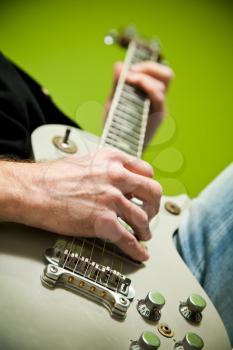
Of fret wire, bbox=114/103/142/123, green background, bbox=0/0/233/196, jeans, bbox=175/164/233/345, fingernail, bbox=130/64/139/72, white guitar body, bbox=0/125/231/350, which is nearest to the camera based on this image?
white guitar body, bbox=0/125/231/350

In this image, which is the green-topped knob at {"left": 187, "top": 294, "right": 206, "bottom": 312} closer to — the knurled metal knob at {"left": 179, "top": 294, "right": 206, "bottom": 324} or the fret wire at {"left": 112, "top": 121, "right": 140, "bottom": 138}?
the knurled metal knob at {"left": 179, "top": 294, "right": 206, "bottom": 324}

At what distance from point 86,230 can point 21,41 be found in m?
1.10

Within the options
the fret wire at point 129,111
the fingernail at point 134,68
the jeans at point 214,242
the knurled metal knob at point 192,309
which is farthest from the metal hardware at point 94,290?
the fingernail at point 134,68

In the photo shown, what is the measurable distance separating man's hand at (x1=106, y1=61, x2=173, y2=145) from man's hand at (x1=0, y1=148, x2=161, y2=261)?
538mm

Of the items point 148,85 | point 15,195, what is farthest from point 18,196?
point 148,85

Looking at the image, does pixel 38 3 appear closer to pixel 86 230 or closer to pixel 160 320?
pixel 86 230

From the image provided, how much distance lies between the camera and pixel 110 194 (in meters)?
0.64

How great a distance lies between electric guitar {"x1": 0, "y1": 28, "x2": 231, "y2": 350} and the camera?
506mm

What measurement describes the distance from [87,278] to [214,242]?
348mm

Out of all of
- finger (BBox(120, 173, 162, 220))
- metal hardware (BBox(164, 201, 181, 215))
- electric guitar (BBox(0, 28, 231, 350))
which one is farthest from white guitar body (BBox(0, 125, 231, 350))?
metal hardware (BBox(164, 201, 181, 215))

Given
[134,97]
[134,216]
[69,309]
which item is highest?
[134,97]

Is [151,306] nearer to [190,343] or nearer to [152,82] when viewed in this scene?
[190,343]

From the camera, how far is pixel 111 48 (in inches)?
65.1

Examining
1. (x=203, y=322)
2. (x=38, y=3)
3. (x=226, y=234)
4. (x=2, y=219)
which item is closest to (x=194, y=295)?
(x=203, y=322)
